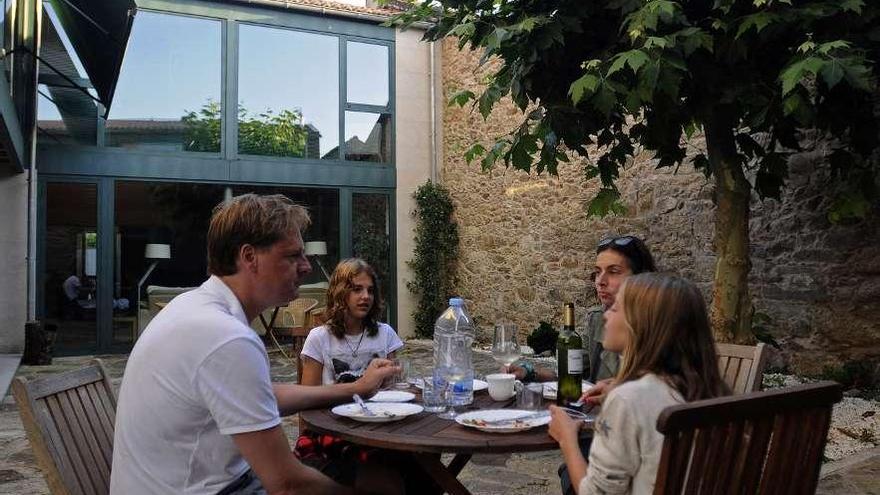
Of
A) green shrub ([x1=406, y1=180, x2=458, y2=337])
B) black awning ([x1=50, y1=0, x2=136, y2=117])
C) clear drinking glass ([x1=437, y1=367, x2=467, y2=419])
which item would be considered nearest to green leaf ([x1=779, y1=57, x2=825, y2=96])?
clear drinking glass ([x1=437, y1=367, x2=467, y2=419])

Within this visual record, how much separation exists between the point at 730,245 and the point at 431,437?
328 cm

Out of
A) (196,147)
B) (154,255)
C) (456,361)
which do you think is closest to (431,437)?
(456,361)

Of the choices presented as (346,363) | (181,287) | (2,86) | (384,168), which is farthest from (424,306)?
(346,363)

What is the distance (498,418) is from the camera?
2285mm

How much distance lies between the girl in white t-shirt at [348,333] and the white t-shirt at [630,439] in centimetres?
172

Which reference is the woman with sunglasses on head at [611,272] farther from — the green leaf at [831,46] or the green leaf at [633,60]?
the green leaf at [831,46]

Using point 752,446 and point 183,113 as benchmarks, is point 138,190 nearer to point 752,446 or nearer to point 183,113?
point 183,113

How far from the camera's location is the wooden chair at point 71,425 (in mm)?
1732

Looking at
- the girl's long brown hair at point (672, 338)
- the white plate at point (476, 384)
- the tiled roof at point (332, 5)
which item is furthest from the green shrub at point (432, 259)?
the girl's long brown hair at point (672, 338)

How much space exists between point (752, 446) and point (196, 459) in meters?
1.18

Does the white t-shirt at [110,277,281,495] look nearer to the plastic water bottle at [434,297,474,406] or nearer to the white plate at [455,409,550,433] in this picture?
the white plate at [455,409,550,433]

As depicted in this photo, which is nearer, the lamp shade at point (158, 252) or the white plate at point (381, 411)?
the white plate at point (381, 411)

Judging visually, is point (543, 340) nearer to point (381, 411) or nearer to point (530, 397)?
point (530, 397)

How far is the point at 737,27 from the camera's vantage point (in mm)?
4062
